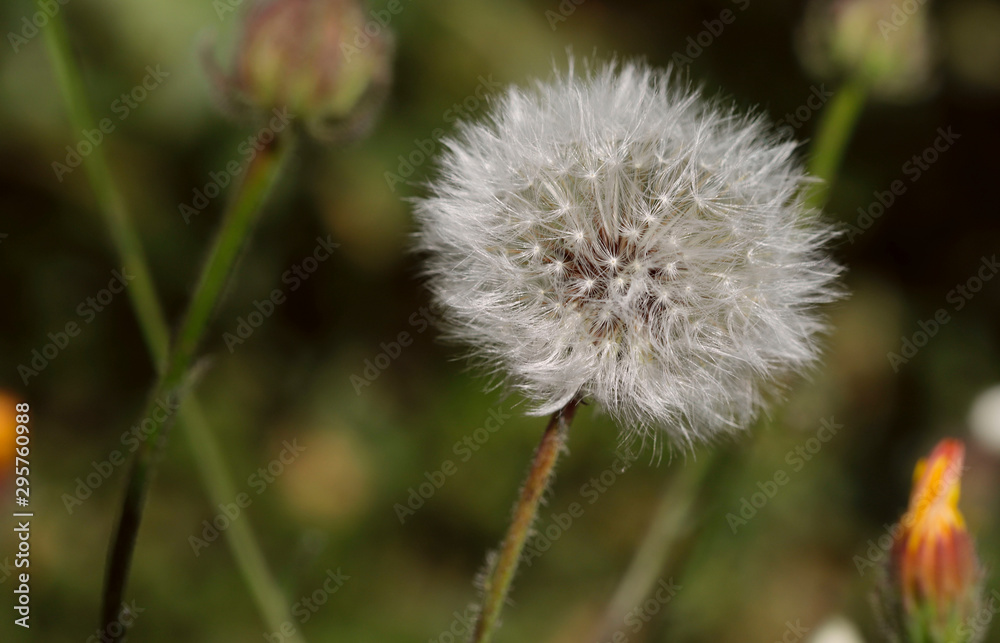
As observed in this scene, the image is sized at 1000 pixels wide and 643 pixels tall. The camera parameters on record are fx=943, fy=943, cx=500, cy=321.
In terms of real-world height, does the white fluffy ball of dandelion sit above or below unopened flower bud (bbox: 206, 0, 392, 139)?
below

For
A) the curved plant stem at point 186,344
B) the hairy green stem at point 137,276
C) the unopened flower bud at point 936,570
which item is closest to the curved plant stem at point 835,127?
the unopened flower bud at point 936,570

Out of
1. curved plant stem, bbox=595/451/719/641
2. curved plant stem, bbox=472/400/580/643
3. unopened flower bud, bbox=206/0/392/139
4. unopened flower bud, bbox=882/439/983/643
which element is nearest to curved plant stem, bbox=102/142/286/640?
unopened flower bud, bbox=206/0/392/139

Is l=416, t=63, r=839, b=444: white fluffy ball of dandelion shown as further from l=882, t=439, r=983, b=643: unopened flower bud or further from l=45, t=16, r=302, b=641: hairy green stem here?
l=45, t=16, r=302, b=641: hairy green stem

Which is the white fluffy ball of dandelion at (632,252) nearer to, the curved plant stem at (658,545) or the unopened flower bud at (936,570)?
the unopened flower bud at (936,570)

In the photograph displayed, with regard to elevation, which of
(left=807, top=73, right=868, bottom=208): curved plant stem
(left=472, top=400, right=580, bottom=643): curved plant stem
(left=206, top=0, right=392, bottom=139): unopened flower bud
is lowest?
(left=472, top=400, right=580, bottom=643): curved plant stem

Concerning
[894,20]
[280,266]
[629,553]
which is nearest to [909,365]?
[629,553]

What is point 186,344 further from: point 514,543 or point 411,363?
point 411,363

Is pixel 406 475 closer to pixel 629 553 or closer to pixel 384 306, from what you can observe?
pixel 384 306
